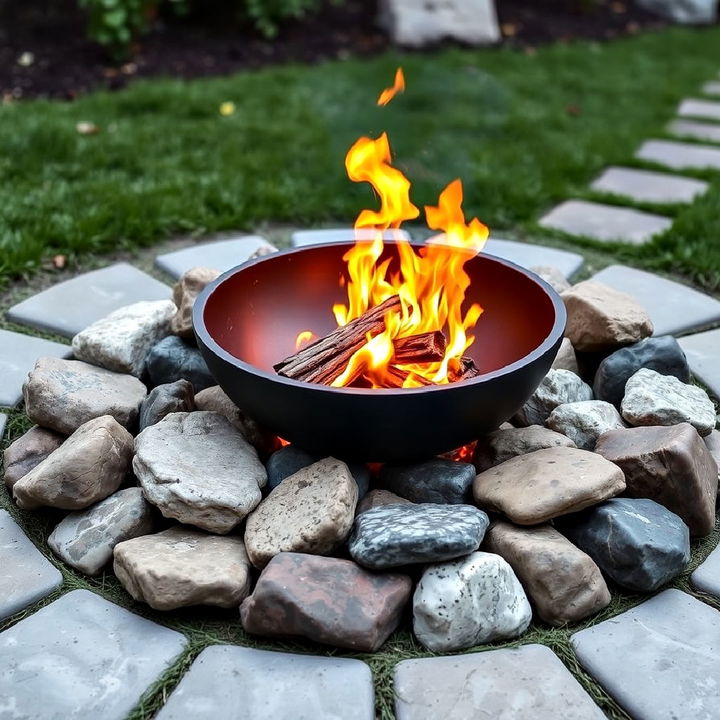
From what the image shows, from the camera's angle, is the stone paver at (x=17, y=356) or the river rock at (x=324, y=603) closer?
the river rock at (x=324, y=603)

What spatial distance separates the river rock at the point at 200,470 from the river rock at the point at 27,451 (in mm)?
265

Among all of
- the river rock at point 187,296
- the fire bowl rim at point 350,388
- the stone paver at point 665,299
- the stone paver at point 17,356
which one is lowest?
the stone paver at point 665,299

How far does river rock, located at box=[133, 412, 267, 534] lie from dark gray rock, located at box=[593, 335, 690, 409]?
921 mm

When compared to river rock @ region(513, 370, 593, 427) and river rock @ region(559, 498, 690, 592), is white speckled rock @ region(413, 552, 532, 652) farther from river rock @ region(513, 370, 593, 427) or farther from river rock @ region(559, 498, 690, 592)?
river rock @ region(513, 370, 593, 427)

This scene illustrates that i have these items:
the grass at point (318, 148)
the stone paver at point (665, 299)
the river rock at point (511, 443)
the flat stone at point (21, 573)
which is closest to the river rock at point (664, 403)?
the river rock at point (511, 443)

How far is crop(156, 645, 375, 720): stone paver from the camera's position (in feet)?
5.08

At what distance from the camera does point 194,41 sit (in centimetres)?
567

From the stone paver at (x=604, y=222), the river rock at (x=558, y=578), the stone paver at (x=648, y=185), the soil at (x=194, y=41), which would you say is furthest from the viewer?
the soil at (x=194, y=41)

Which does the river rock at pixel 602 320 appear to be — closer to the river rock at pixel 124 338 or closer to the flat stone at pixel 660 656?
the flat stone at pixel 660 656

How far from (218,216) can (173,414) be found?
148cm

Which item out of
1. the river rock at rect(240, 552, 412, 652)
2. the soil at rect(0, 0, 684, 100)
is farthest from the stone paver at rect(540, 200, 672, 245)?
the soil at rect(0, 0, 684, 100)

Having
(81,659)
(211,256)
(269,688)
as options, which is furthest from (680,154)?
(81,659)

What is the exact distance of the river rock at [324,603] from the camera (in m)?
1.67

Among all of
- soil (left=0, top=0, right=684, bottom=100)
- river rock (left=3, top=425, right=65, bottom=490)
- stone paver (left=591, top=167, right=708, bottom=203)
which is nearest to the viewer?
river rock (left=3, top=425, right=65, bottom=490)
